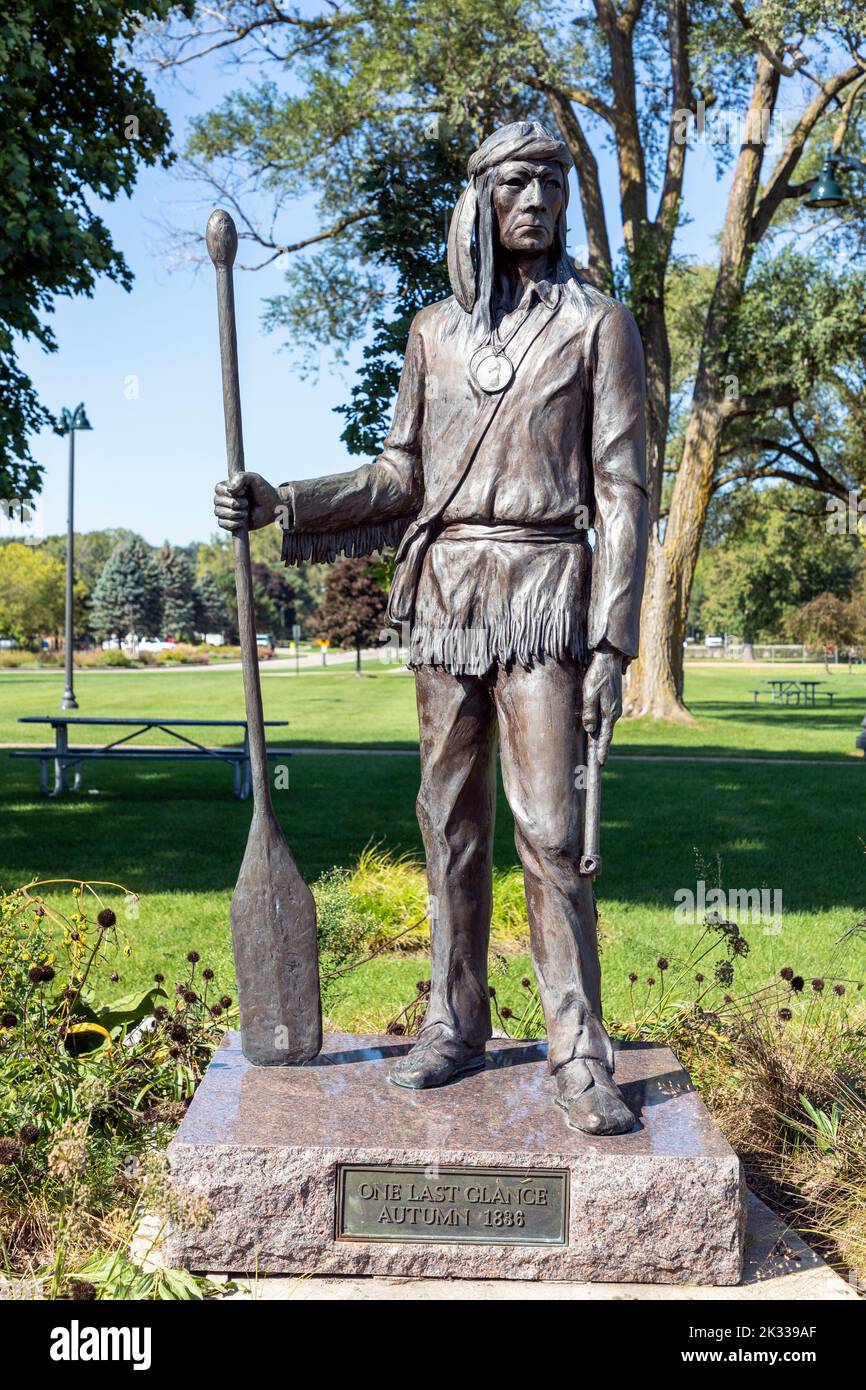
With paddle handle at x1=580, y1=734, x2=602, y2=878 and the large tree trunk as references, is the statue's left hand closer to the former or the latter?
paddle handle at x1=580, y1=734, x2=602, y2=878

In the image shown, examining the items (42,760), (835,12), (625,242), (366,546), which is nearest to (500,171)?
(366,546)

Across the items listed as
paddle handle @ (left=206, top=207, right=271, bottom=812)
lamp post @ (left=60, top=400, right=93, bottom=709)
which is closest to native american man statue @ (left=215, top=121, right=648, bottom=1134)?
paddle handle @ (left=206, top=207, right=271, bottom=812)

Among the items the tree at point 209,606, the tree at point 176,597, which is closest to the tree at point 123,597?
the tree at point 176,597

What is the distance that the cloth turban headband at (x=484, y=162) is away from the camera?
3.92m

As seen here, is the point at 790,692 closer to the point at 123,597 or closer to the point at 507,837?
the point at 507,837

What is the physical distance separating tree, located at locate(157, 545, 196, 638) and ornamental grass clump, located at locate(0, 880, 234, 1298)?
7988 centimetres

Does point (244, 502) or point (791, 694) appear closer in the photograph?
point (244, 502)

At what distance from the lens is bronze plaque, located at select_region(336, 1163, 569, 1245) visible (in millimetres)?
3566

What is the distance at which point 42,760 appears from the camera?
48.4 ft

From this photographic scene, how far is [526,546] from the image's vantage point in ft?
13.1

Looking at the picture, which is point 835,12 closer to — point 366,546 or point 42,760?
point 42,760

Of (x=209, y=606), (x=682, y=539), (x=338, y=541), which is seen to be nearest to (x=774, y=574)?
(x=682, y=539)

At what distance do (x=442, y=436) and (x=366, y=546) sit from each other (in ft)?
1.50

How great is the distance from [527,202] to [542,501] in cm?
87
